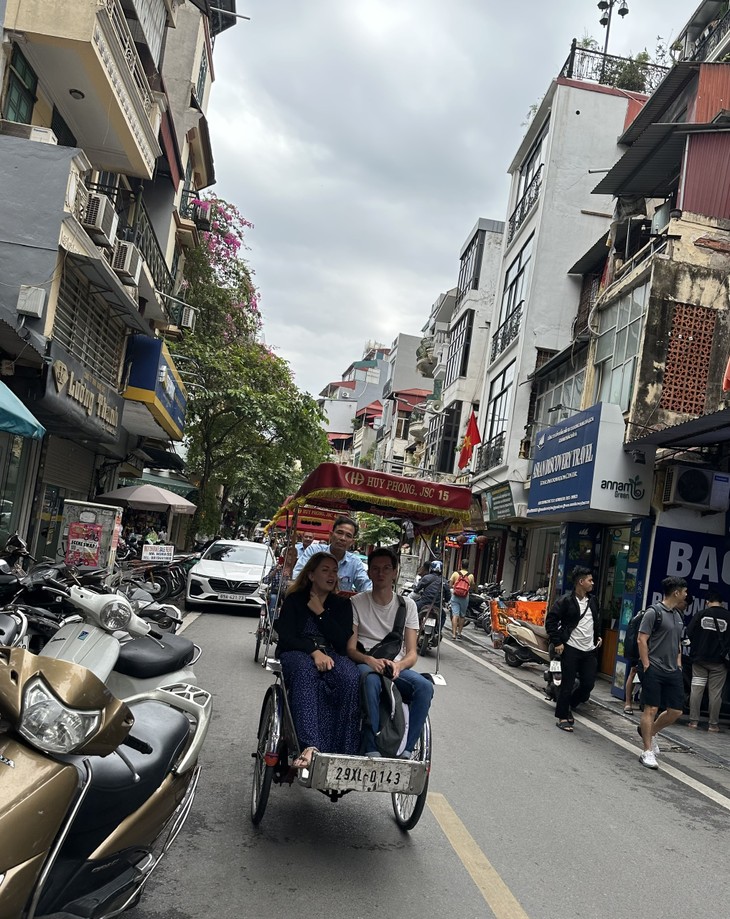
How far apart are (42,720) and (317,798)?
358 centimetres

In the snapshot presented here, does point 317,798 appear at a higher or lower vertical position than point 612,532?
lower

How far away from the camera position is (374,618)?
5754 millimetres

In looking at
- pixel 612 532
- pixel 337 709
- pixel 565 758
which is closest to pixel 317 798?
pixel 337 709

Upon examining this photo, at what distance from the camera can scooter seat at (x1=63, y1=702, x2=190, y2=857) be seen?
2.79 meters

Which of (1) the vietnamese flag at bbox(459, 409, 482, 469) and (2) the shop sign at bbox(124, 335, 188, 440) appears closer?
(2) the shop sign at bbox(124, 335, 188, 440)

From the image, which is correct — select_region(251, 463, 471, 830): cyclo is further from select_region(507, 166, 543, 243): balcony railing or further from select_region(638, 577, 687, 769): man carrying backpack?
select_region(507, 166, 543, 243): balcony railing

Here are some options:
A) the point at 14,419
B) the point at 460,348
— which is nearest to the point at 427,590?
the point at 14,419

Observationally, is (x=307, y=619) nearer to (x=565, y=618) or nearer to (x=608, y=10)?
(x=565, y=618)

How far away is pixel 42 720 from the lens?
251 centimetres

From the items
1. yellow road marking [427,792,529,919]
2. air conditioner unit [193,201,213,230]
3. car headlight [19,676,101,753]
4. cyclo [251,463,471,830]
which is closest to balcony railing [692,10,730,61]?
air conditioner unit [193,201,213,230]

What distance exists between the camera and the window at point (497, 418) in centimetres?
2708

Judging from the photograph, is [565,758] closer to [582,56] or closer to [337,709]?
[337,709]

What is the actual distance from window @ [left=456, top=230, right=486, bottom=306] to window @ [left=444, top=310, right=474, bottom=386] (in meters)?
1.44

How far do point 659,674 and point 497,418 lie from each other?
66.5ft
